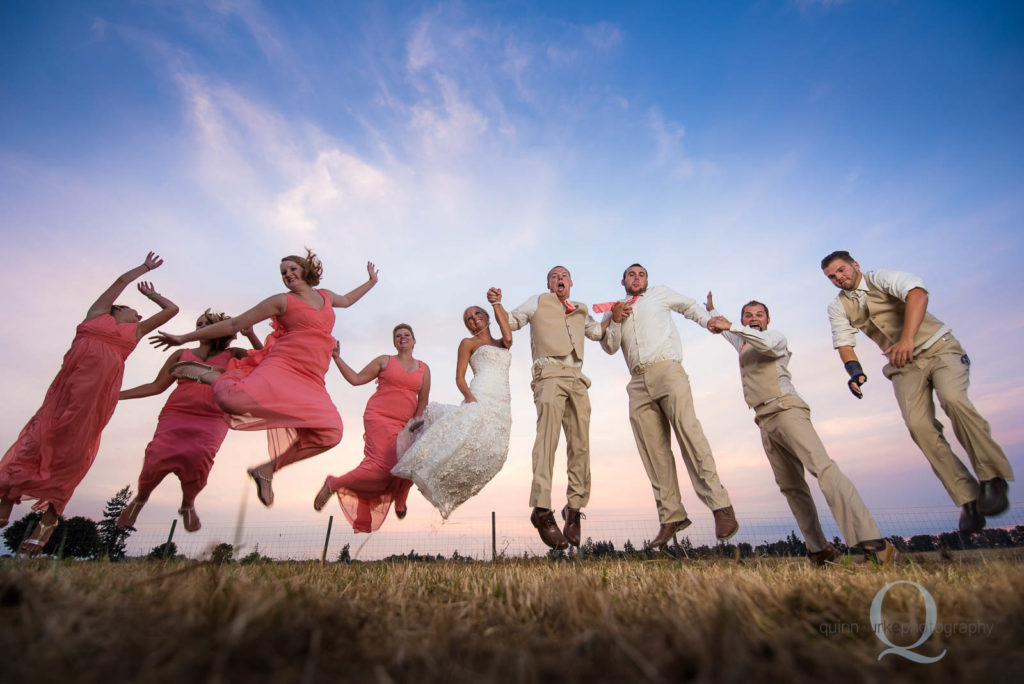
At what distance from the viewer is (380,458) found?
6.39m

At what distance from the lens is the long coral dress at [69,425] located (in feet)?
18.7

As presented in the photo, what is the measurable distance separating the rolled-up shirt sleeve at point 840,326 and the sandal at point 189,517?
764 centimetres

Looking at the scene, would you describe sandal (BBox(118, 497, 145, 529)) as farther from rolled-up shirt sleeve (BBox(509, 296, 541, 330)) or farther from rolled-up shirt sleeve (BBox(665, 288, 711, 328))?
rolled-up shirt sleeve (BBox(665, 288, 711, 328))

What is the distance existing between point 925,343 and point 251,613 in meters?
6.21

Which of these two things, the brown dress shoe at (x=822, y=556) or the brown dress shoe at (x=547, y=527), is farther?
the brown dress shoe at (x=547, y=527)

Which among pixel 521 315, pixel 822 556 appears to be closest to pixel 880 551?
pixel 822 556

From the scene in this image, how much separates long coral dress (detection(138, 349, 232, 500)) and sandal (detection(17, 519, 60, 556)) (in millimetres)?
1233

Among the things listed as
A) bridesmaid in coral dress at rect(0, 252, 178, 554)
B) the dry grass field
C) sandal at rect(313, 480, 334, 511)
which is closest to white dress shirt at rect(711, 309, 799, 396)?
the dry grass field

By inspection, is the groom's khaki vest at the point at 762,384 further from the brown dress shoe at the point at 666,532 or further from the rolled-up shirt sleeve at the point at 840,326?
the brown dress shoe at the point at 666,532

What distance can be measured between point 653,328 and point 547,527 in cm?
256

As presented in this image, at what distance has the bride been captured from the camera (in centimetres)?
562

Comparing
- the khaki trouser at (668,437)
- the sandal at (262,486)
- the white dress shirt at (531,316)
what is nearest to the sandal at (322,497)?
the sandal at (262,486)

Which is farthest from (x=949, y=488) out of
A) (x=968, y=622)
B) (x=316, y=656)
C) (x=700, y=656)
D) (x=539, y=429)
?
(x=316, y=656)

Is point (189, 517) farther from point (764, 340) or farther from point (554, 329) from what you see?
point (764, 340)
